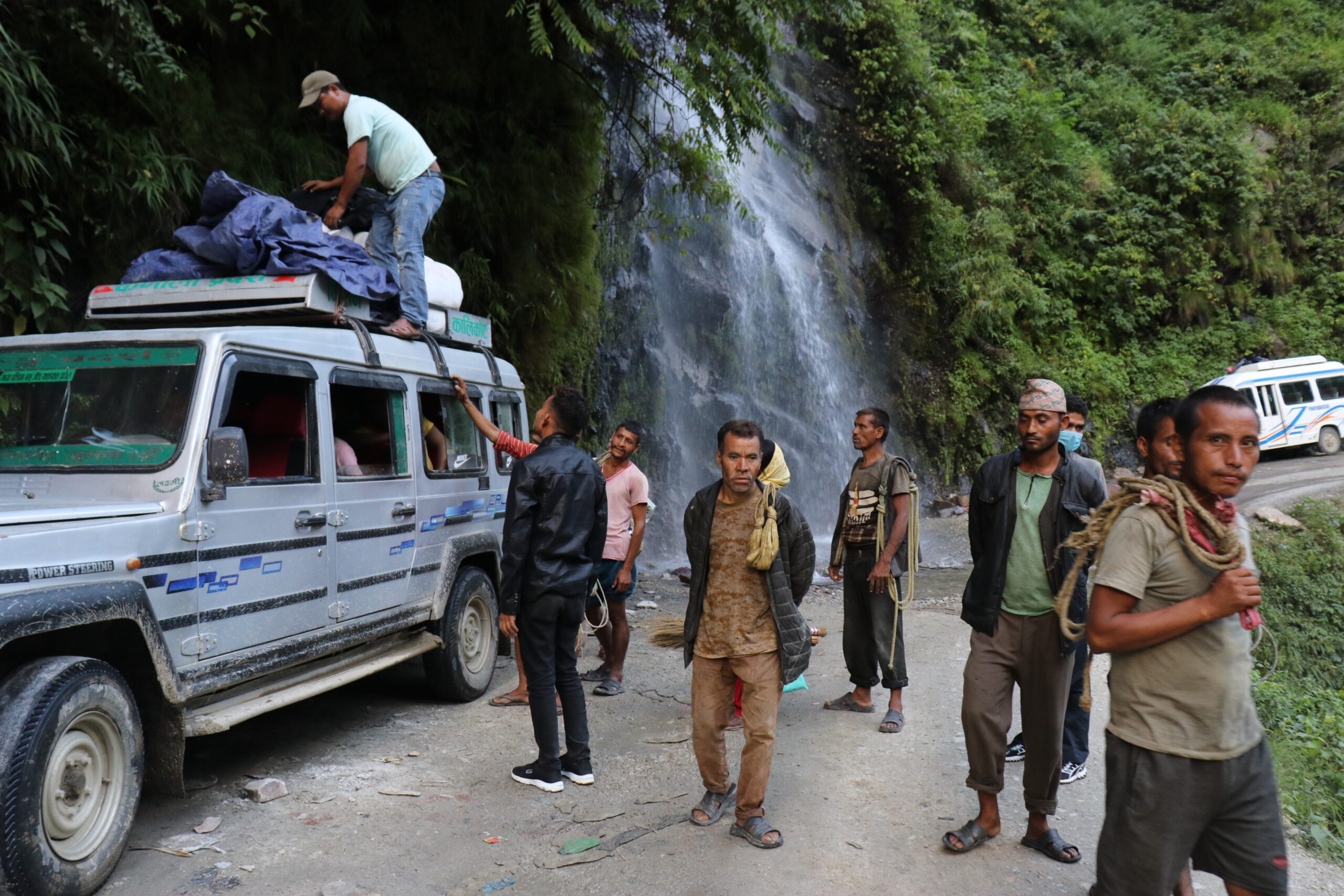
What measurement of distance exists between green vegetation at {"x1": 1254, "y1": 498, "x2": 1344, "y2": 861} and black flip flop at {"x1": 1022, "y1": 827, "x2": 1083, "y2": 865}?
4.98 ft

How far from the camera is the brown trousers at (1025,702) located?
4.10 meters

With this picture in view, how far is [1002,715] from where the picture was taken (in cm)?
417

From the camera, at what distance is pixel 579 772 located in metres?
4.97

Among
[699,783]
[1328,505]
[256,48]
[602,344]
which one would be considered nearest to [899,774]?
[699,783]

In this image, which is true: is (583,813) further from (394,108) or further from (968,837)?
(394,108)

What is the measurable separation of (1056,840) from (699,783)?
1.76 meters

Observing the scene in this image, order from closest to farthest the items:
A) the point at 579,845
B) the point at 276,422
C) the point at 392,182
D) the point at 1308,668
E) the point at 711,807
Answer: the point at 579,845 → the point at 711,807 → the point at 276,422 → the point at 392,182 → the point at 1308,668

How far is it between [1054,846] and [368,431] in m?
4.09

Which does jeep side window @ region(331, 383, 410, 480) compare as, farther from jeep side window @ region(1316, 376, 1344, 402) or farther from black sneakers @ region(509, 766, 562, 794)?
jeep side window @ region(1316, 376, 1344, 402)

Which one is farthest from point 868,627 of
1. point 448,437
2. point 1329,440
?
point 1329,440

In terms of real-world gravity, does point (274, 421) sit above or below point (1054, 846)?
above

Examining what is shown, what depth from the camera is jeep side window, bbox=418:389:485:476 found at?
6.11 metres

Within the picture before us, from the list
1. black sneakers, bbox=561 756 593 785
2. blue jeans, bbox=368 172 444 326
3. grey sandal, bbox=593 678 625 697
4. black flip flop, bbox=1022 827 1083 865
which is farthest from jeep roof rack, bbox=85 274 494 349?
black flip flop, bbox=1022 827 1083 865

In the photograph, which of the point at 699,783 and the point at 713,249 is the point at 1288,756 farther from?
the point at 713,249
